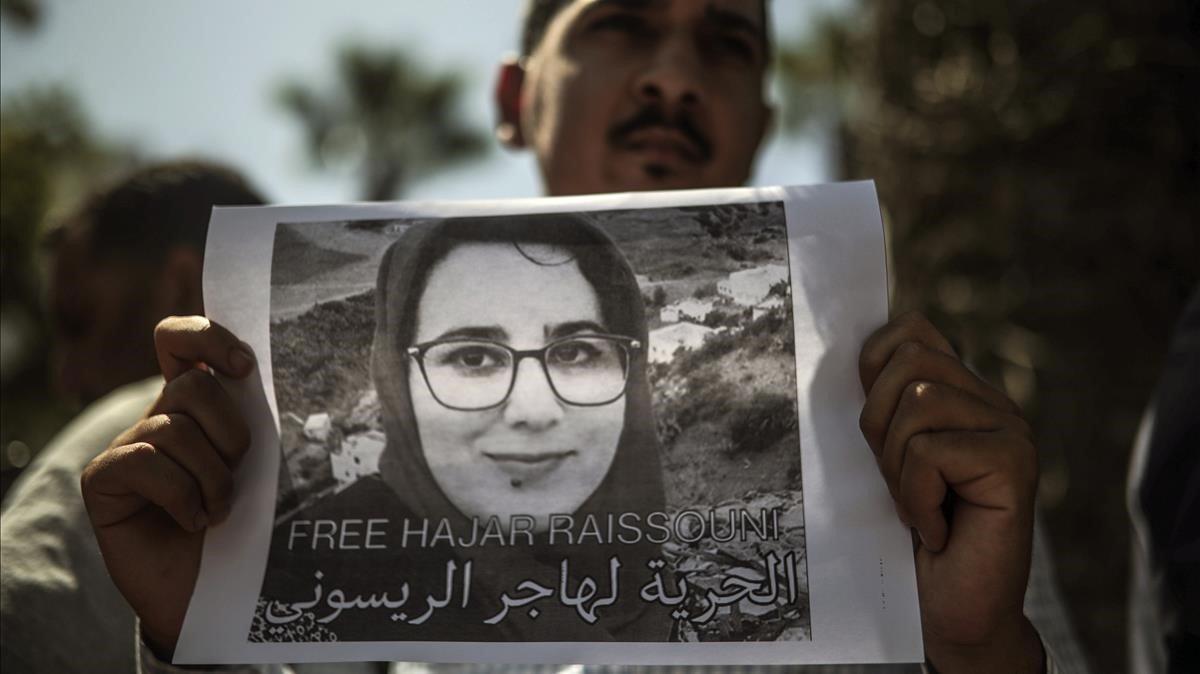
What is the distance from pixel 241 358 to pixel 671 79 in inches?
26.6

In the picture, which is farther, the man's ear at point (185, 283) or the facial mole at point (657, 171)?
the man's ear at point (185, 283)

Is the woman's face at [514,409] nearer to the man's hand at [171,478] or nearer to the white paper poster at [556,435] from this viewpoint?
the white paper poster at [556,435]

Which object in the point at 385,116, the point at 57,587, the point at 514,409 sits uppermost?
the point at 385,116

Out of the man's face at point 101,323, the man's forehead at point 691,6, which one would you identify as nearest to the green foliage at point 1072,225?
the man's forehead at point 691,6

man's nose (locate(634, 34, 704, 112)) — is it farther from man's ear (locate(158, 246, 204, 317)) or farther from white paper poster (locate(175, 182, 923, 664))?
man's ear (locate(158, 246, 204, 317))

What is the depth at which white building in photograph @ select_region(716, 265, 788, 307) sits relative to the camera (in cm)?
82

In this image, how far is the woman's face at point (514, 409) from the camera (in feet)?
2.67

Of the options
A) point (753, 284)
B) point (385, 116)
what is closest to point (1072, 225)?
point (753, 284)

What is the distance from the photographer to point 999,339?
6.48 feet

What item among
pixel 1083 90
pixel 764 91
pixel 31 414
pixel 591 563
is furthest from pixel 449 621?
pixel 31 414

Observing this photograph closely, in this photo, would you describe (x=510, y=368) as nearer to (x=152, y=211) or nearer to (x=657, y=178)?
(x=657, y=178)

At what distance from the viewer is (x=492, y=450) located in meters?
0.82

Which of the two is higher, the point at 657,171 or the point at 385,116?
the point at 385,116

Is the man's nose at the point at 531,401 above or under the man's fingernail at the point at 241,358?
under
